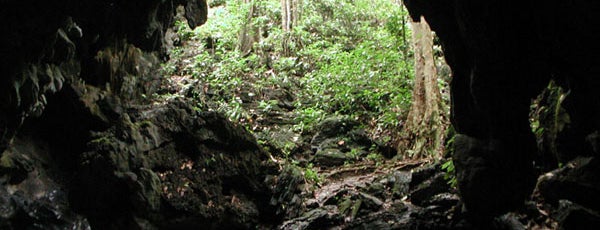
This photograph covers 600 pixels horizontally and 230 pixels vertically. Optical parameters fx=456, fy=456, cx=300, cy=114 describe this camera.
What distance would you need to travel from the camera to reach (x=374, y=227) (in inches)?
345

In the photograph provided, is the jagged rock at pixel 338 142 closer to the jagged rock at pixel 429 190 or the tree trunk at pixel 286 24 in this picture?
the jagged rock at pixel 429 190

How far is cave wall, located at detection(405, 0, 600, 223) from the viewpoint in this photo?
5910mm

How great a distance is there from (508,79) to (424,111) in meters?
6.35

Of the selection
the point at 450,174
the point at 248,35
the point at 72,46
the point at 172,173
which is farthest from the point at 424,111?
the point at 248,35

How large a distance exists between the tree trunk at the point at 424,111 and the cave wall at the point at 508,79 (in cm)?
461

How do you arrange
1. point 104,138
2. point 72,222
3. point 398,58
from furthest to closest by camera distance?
point 398,58, point 104,138, point 72,222

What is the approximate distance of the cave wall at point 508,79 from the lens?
5.91m

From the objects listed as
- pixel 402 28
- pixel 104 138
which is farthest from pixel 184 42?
pixel 104 138

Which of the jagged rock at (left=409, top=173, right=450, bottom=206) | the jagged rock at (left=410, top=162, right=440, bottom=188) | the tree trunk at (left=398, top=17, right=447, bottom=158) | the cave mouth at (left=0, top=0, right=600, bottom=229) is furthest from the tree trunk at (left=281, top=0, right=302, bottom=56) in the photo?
the jagged rock at (left=409, top=173, right=450, bottom=206)

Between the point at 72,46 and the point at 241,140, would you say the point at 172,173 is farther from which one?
the point at 72,46

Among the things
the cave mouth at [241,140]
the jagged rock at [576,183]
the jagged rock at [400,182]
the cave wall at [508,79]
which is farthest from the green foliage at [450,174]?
the jagged rock at [576,183]

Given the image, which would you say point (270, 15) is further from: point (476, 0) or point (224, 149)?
point (476, 0)

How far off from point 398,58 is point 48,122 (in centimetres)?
1157

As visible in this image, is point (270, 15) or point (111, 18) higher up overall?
point (270, 15)
